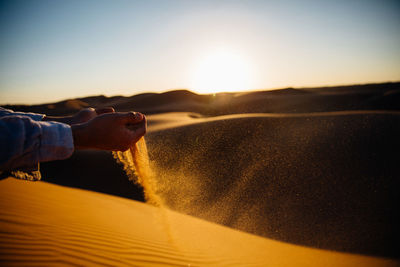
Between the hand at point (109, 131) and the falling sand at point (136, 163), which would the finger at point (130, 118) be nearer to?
the hand at point (109, 131)

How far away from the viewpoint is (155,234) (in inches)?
125

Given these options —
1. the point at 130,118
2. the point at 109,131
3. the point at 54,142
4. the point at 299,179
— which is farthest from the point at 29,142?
the point at 299,179

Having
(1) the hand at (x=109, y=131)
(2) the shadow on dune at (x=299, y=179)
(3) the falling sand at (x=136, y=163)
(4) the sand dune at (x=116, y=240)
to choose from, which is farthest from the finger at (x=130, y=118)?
(2) the shadow on dune at (x=299, y=179)

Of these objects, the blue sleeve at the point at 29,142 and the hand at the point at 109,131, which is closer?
the blue sleeve at the point at 29,142

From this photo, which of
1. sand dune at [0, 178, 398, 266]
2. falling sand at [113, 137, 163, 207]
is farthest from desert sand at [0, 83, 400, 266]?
falling sand at [113, 137, 163, 207]

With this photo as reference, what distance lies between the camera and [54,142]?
1100 mm

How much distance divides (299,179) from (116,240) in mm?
4148

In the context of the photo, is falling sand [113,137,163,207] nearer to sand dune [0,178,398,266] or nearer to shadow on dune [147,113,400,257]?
sand dune [0,178,398,266]

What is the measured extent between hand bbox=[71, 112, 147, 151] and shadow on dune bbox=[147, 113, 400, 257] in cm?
328

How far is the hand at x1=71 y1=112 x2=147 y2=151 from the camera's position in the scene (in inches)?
52.8

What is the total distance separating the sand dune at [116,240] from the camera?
7.41 feet

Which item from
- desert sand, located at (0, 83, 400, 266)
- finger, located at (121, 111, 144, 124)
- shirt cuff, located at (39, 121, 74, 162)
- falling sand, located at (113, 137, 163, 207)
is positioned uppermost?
finger, located at (121, 111, 144, 124)

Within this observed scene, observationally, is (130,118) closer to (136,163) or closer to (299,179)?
(136,163)

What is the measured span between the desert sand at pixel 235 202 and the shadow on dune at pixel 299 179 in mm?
23
